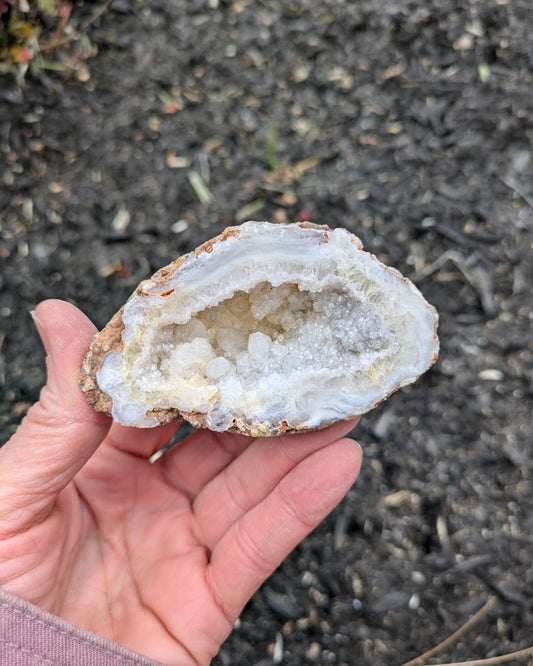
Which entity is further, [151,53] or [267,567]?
[151,53]

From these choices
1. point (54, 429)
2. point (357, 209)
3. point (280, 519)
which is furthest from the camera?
point (357, 209)

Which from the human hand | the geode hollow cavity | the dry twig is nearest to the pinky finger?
the human hand

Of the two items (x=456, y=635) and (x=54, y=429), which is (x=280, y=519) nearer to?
(x=54, y=429)

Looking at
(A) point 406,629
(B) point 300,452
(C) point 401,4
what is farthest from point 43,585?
(C) point 401,4

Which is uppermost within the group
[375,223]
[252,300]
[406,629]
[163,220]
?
[252,300]

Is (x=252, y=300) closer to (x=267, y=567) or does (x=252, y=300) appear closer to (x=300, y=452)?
(x=300, y=452)

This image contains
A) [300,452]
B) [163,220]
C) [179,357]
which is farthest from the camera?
[163,220]

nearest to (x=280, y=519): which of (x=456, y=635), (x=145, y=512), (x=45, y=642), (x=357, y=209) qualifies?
(x=145, y=512)
